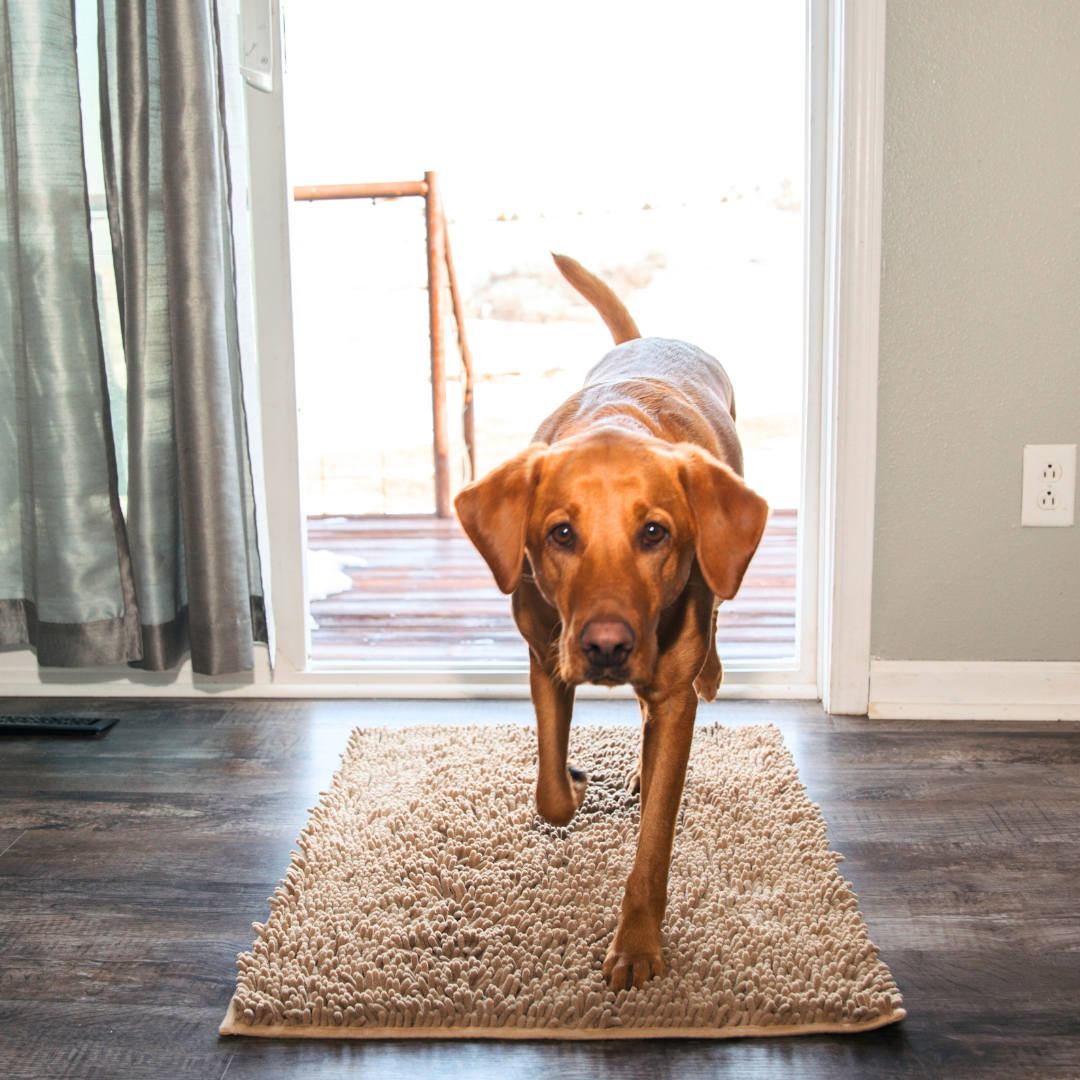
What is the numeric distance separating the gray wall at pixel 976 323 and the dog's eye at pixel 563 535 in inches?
40.0

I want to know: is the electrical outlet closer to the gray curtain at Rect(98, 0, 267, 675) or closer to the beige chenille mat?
the beige chenille mat

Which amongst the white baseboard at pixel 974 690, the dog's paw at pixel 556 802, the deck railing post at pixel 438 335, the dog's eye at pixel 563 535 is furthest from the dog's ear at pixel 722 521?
the deck railing post at pixel 438 335

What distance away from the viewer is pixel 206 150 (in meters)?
1.75

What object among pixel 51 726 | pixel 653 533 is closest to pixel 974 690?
pixel 653 533

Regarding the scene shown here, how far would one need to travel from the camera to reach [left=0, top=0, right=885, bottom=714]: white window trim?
1.78 metres

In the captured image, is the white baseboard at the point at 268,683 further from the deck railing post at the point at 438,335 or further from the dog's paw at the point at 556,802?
the deck railing post at the point at 438,335

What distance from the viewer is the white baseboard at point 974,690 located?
1889mm

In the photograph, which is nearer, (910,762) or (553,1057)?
(553,1057)

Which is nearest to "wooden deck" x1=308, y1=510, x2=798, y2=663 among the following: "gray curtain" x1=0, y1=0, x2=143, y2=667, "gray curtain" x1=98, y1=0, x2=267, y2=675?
"gray curtain" x1=98, y1=0, x2=267, y2=675

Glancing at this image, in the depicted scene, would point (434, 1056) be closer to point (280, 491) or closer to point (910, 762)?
point (910, 762)

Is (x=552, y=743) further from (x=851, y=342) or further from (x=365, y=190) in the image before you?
(x=365, y=190)

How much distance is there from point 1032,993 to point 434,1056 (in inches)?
26.4

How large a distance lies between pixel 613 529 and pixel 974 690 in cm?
119

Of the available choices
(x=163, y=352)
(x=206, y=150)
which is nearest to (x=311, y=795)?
(x=163, y=352)
